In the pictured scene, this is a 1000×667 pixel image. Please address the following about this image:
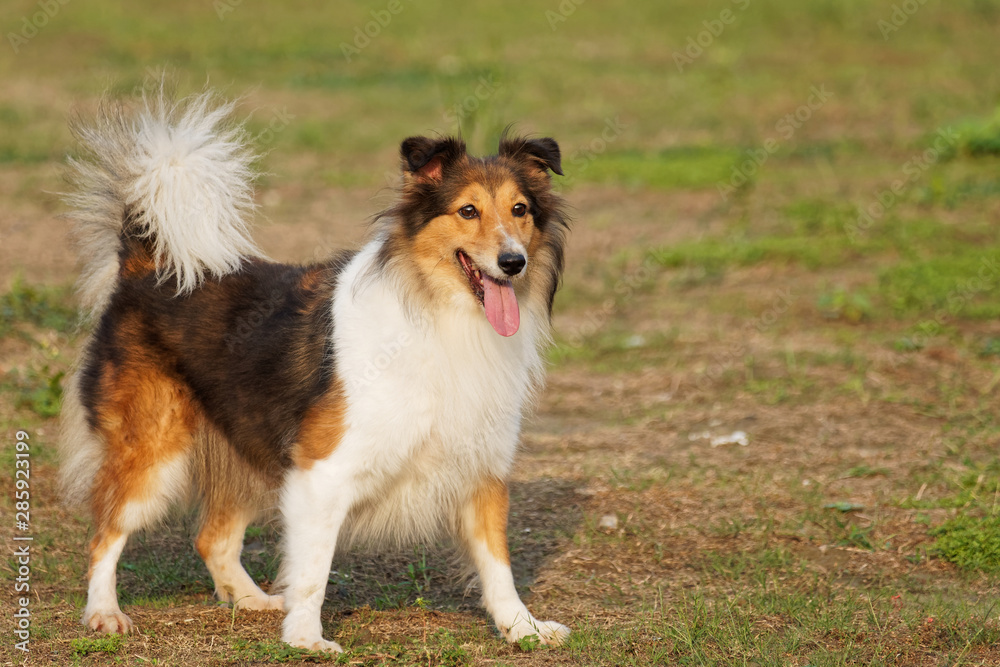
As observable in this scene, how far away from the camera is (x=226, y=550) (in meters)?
4.97

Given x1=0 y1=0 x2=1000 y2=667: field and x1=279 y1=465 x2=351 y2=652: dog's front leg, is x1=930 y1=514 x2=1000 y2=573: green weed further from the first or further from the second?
x1=279 y1=465 x2=351 y2=652: dog's front leg

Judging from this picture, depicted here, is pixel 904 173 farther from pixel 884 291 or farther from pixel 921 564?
pixel 921 564

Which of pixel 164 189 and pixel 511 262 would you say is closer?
pixel 511 262

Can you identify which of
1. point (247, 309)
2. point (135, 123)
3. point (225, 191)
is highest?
point (135, 123)

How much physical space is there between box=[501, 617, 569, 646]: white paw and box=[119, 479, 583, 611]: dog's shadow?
1.01 ft

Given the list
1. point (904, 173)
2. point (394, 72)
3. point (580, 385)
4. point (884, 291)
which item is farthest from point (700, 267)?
point (394, 72)

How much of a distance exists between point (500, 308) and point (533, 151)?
2.41 ft

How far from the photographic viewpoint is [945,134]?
1321 centimetres

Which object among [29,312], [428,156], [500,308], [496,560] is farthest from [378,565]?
[29,312]

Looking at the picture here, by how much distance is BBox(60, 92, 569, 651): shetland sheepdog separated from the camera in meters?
4.20

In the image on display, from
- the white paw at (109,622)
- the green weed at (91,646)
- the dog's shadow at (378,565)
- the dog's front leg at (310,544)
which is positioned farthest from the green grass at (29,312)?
the dog's front leg at (310,544)

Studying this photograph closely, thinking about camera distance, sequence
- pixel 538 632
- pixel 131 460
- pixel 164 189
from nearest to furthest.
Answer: pixel 538 632 → pixel 131 460 → pixel 164 189

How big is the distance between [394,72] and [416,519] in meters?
14.3

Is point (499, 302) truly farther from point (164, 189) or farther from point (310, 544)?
point (164, 189)
